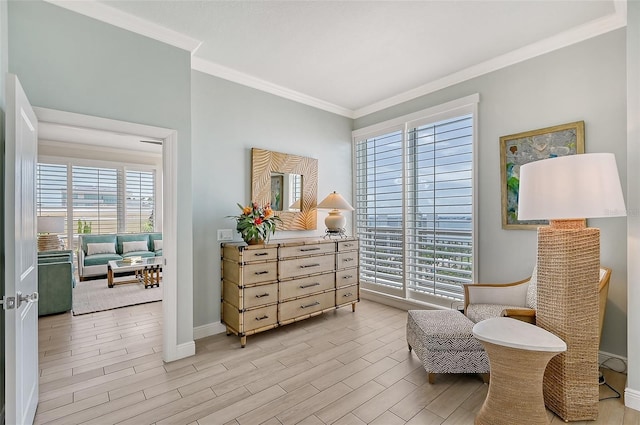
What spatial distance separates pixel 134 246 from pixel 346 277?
17.1ft

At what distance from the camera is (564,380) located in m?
1.88

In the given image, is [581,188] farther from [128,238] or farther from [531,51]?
[128,238]

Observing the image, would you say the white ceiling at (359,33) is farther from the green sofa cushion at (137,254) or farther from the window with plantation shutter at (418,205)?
the green sofa cushion at (137,254)

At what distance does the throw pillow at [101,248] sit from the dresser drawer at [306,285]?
513 centimetres

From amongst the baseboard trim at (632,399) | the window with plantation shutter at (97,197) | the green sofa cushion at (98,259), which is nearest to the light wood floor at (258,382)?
the baseboard trim at (632,399)

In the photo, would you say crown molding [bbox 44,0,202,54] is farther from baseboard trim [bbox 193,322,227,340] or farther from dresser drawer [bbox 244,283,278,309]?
baseboard trim [bbox 193,322,227,340]

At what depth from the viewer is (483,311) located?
2582 millimetres

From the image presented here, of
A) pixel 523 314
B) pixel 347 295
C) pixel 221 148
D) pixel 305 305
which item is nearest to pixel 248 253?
pixel 305 305

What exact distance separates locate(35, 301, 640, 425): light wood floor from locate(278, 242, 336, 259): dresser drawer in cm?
87

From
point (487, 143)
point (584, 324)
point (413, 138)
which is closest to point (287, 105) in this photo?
point (413, 138)

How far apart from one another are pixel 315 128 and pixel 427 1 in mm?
2255

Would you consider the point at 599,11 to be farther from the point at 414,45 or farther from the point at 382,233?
the point at 382,233

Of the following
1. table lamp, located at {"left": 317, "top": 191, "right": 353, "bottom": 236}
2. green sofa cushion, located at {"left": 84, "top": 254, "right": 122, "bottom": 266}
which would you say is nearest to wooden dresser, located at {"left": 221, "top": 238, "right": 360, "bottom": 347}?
table lamp, located at {"left": 317, "top": 191, "right": 353, "bottom": 236}

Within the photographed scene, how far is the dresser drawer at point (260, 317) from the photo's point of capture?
296 centimetres
